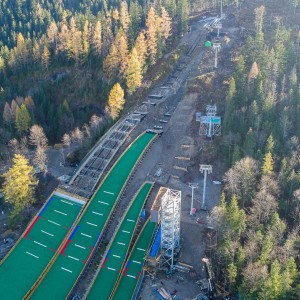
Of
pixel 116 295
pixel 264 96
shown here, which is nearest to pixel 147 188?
pixel 116 295

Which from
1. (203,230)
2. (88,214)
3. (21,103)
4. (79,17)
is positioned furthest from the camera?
(79,17)

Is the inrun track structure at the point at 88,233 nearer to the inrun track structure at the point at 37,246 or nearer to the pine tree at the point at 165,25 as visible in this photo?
the inrun track structure at the point at 37,246

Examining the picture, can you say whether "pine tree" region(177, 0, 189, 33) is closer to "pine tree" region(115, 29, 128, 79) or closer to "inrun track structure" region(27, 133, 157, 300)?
"pine tree" region(115, 29, 128, 79)

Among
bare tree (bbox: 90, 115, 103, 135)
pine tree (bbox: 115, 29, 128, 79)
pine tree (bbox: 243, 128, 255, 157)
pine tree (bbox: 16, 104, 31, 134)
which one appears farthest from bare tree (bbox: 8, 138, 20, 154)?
pine tree (bbox: 243, 128, 255, 157)

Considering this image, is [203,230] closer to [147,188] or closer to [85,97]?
[147,188]

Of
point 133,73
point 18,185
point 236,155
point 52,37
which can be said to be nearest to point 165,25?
point 133,73

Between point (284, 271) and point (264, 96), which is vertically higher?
point (264, 96)

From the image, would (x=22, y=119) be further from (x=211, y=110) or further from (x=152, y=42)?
(x=211, y=110)
